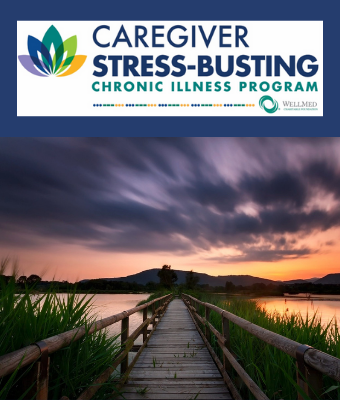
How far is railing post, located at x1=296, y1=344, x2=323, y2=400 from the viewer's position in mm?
1736

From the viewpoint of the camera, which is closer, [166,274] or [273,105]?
[273,105]

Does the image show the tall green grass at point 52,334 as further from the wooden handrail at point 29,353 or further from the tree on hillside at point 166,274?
the tree on hillside at point 166,274

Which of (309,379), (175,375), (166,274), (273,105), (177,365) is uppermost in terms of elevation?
(273,105)

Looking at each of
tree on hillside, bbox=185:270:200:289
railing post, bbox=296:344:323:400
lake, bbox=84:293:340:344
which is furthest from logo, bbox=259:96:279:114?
tree on hillside, bbox=185:270:200:289

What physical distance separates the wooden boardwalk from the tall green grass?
958 mm

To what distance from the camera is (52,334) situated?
257 cm

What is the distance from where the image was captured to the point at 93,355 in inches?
112

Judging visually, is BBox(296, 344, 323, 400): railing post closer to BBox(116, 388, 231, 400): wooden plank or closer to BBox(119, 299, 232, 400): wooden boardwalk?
BBox(119, 299, 232, 400): wooden boardwalk

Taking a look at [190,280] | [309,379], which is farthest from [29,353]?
[190,280]

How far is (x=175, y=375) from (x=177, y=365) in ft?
2.41

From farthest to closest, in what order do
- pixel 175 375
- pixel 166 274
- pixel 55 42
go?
pixel 166 274 < pixel 55 42 < pixel 175 375

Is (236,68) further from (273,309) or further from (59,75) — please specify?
(273,309)

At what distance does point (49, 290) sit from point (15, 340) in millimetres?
709

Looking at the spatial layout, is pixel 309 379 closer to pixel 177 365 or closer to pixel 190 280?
pixel 177 365
